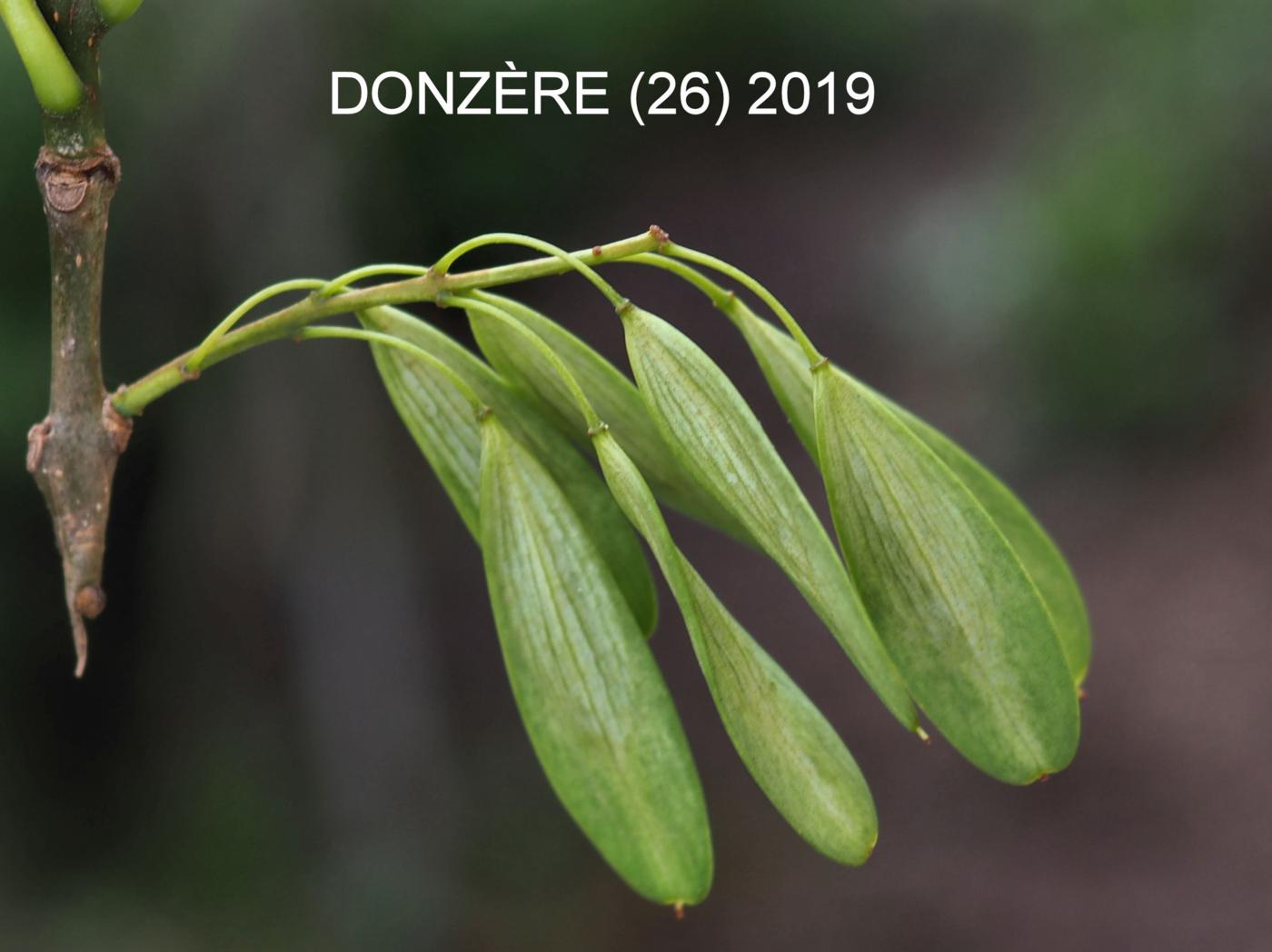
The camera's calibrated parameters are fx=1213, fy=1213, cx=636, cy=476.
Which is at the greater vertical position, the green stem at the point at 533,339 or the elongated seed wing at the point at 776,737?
the green stem at the point at 533,339

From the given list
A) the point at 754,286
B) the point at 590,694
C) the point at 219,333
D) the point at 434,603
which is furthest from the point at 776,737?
the point at 434,603

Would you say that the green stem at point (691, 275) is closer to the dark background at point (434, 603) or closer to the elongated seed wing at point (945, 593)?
the elongated seed wing at point (945, 593)

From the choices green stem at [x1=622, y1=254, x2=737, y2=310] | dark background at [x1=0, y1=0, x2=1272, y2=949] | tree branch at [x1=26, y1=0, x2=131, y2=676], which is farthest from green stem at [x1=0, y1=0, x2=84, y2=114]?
dark background at [x1=0, y1=0, x2=1272, y2=949]

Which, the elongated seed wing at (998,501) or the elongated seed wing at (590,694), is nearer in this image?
the elongated seed wing at (590,694)

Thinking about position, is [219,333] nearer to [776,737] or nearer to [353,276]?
[353,276]

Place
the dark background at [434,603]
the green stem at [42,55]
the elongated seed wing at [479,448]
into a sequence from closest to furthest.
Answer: the green stem at [42,55], the elongated seed wing at [479,448], the dark background at [434,603]

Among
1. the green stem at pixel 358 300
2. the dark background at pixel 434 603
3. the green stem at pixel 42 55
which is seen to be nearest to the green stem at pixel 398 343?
the green stem at pixel 358 300

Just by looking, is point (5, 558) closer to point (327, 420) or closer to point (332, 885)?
point (327, 420)

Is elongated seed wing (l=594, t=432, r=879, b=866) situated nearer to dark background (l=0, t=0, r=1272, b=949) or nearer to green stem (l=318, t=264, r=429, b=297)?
green stem (l=318, t=264, r=429, b=297)
